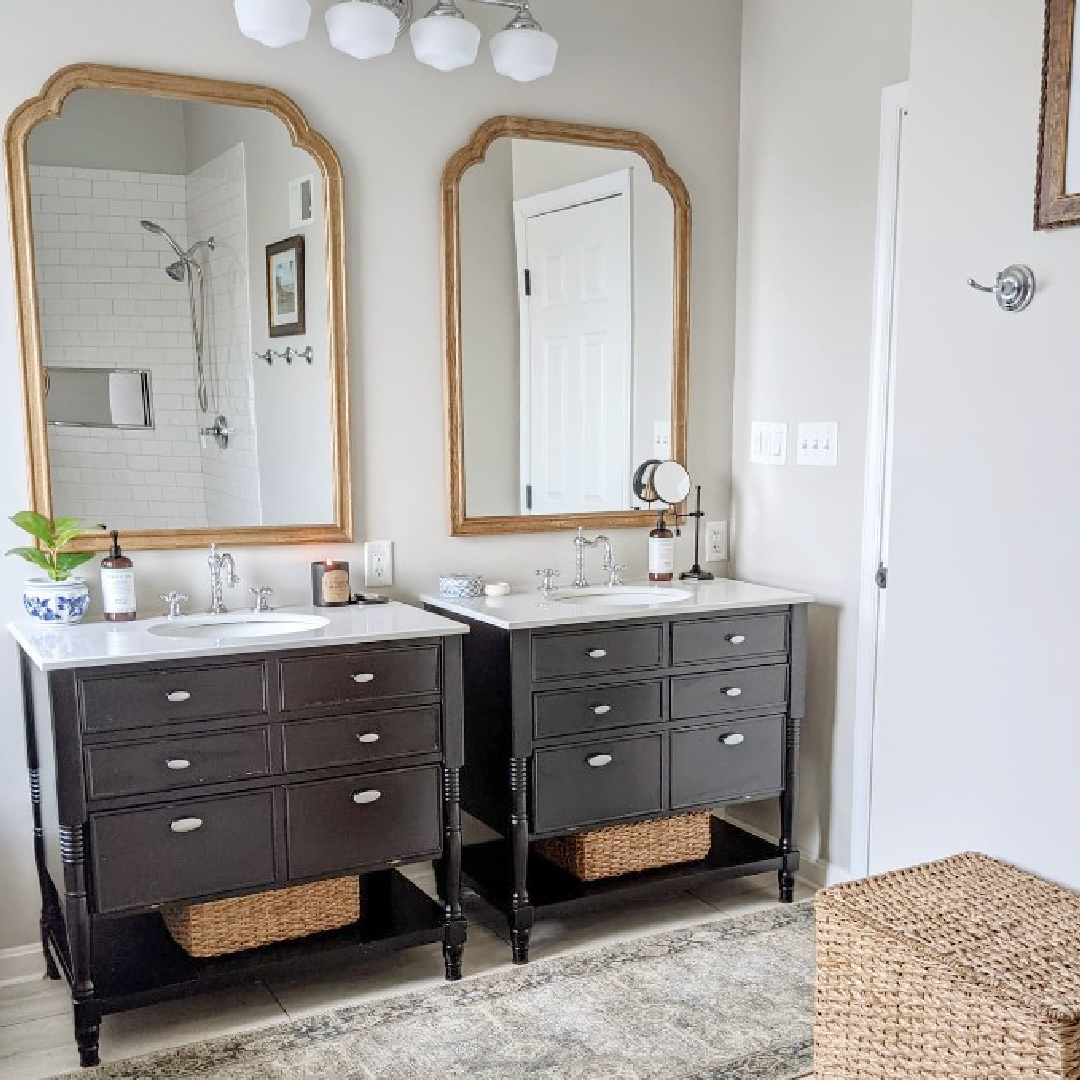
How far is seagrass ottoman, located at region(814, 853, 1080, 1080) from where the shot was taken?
60.4 inches

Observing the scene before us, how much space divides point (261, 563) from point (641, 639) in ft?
3.24

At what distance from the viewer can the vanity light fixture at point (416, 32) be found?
2.65m

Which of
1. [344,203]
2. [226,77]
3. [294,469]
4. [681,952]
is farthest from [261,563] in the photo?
[681,952]

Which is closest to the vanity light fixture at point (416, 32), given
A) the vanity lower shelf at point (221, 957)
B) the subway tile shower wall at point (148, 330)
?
the subway tile shower wall at point (148, 330)

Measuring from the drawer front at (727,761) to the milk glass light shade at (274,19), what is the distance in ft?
6.31

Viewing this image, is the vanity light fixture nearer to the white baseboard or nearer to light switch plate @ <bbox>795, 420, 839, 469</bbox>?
light switch plate @ <bbox>795, 420, 839, 469</bbox>

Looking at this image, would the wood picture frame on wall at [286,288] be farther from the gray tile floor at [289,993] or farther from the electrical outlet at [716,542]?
the gray tile floor at [289,993]

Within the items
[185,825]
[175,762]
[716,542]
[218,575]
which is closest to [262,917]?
[185,825]

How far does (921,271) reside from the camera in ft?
6.59

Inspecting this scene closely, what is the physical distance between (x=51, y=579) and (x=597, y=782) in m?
1.38

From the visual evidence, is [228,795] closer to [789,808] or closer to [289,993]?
[289,993]

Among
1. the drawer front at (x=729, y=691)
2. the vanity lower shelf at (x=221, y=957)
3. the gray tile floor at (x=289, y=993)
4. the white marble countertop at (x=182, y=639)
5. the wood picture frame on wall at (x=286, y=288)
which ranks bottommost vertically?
the gray tile floor at (x=289, y=993)

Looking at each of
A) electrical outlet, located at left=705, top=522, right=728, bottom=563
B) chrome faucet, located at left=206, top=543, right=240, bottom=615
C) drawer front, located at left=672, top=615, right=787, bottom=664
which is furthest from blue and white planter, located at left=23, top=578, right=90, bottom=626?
electrical outlet, located at left=705, top=522, right=728, bottom=563

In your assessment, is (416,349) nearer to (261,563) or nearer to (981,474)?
(261,563)
